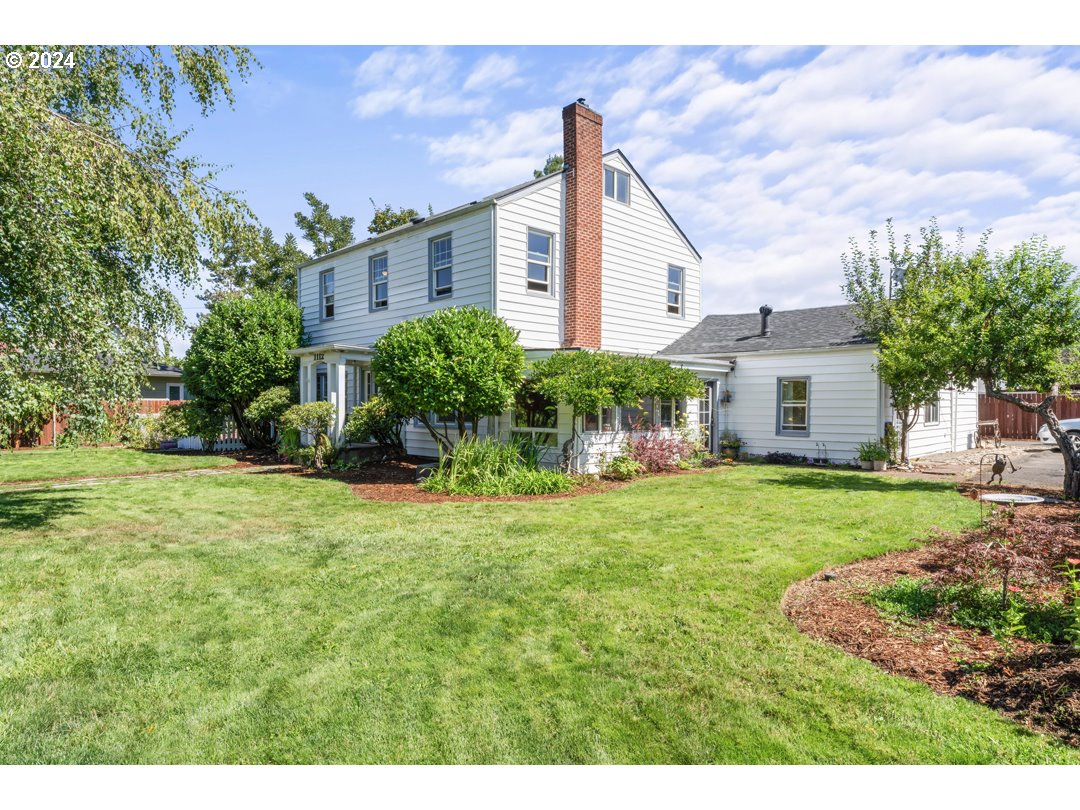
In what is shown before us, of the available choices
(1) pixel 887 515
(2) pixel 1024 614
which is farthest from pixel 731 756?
(1) pixel 887 515

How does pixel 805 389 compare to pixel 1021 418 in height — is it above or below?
above

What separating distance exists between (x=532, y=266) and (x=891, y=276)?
9.63 metres

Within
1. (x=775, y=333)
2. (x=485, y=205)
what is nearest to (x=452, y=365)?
(x=485, y=205)

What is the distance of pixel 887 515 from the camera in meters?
8.29

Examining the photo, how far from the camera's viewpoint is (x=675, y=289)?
59.0 ft

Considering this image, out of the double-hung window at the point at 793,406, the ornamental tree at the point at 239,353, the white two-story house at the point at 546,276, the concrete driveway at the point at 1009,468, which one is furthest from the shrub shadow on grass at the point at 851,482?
the ornamental tree at the point at 239,353

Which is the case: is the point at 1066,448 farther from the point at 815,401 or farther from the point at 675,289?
the point at 675,289

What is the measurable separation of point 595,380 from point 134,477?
1017cm

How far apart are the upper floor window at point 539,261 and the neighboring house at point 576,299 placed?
1.3 inches

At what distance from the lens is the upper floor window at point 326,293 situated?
59.9 ft

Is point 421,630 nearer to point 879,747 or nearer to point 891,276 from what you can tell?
point 879,747

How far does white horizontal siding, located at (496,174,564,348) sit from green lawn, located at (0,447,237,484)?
8.30 m

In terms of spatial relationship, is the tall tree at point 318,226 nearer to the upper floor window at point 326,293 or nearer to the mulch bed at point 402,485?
the upper floor window at point 326,293

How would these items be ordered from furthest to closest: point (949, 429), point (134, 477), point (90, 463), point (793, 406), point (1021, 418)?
point (1021, 418)
point (949, 429)
point (793, 406)
point (90, 463)
point (134, 477)
